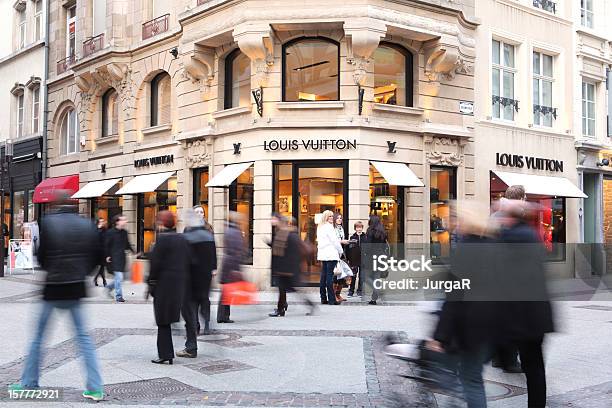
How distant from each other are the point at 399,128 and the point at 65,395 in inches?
507

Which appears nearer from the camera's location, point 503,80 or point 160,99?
→ point 503,80

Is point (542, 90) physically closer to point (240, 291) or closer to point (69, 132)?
point (240, 291)

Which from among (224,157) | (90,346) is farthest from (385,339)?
(224,157)

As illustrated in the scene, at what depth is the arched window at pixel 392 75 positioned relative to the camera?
18.1m

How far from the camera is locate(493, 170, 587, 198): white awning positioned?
20.2m

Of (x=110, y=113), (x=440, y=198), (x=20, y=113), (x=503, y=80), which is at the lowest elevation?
(x=440, y=198)

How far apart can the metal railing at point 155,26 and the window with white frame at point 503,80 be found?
1019cm

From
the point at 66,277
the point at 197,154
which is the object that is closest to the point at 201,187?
the point at 197,154

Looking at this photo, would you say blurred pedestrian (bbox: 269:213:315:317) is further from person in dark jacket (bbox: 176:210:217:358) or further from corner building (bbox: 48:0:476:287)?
corner building (bbox: 48:0:476:287)

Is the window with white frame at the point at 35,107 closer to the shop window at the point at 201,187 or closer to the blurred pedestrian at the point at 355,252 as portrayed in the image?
the shop window at the point at 201,187

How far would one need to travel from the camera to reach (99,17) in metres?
24.8

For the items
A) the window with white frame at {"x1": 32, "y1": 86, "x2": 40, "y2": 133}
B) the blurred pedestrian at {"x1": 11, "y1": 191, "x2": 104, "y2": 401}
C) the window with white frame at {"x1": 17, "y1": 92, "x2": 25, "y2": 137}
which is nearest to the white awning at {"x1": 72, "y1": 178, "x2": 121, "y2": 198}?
the window with white frame at {"x1": 32, "y1": 86, "x2": 40, "y2": 133}

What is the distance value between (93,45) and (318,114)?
1110 cm

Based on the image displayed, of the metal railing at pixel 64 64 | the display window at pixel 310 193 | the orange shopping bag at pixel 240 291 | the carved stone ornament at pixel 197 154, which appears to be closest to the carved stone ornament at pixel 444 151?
the display window at pixel 310 193
